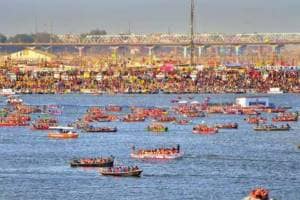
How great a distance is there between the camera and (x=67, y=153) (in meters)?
94.7

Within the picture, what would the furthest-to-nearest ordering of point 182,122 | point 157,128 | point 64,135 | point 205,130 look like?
point 182,122
point 157,128
point 205,130
point 64,135

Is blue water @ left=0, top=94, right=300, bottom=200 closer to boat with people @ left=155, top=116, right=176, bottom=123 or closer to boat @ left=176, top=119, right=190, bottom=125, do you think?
boat @ left=176, top=119, right=190, bottom=125

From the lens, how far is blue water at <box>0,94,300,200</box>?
72.8 meters

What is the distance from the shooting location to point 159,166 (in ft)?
278

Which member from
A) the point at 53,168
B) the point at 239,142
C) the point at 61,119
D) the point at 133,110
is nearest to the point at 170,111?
the point at 133,110

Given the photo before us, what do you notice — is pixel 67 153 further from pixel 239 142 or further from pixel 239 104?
pixel 239 104

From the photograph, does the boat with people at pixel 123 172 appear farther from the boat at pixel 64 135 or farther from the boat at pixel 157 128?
the boat at pixel 157 128

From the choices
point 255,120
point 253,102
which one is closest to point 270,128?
point 255,120

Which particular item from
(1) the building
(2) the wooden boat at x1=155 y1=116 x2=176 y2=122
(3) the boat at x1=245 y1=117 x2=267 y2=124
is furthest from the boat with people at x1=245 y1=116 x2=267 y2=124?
(1) the building

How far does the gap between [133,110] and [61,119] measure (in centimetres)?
1247

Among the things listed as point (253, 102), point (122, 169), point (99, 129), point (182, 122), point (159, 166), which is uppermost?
point (253, 102)

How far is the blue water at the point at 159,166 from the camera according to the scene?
72.8 metres

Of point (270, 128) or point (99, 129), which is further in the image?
point (270, 128)

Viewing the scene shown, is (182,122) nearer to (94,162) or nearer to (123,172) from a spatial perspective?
(94,162)
